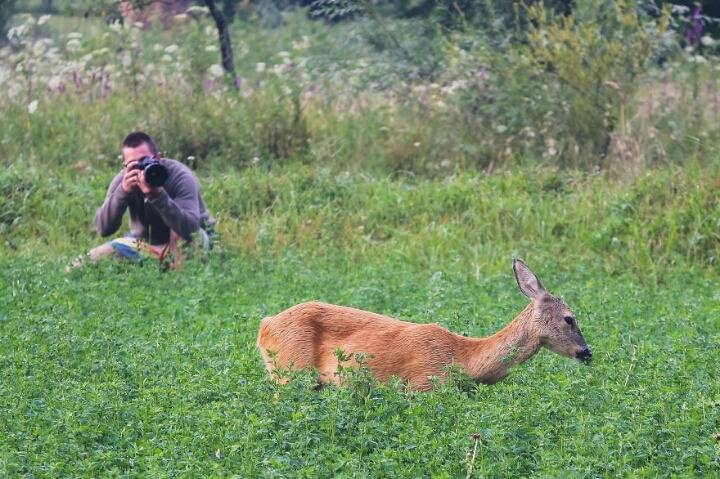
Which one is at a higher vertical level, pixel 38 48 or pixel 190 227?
pixel 190 227

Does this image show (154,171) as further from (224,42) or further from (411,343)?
(224,42)

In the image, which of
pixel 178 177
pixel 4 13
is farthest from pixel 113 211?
pixel 4 13

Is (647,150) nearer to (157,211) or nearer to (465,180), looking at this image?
(465,180)

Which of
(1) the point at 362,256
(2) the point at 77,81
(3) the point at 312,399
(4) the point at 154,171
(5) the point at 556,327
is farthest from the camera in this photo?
(2) the point at 77,81

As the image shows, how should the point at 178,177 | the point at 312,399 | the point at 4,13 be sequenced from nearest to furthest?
the point at 312,399
the point at 178,177
the point at 4,13

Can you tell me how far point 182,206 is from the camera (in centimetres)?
1054

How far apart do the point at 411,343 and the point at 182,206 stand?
13.2 feet

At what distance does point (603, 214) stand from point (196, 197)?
3404 millimetres

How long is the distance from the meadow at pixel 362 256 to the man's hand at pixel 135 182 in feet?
1.83

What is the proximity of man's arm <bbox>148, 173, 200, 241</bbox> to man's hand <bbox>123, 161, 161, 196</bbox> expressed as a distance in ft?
0.12

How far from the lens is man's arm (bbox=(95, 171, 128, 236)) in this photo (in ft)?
34.1

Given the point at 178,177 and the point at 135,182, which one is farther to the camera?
the point at 178,177

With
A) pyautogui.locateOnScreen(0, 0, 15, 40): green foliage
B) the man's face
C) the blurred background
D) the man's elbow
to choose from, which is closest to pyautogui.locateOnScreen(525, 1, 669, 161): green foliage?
the blurred background

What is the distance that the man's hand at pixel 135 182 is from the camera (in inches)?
395
